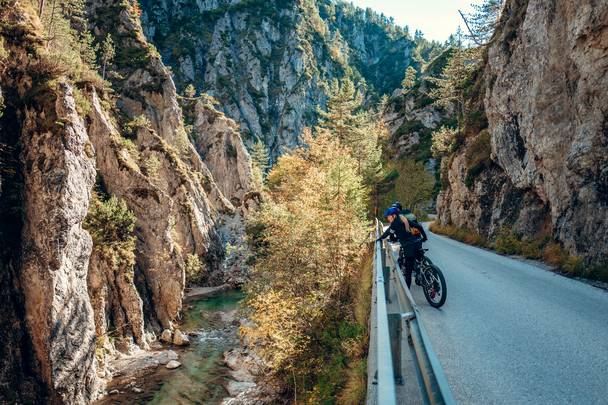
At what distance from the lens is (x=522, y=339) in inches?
243

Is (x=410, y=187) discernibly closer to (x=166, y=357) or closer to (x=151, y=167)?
(x=151, y=167)

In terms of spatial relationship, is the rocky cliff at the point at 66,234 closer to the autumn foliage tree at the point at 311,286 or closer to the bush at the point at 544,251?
the autumn foliage tree at the point at 311,286

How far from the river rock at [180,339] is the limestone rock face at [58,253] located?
9007 millimetres

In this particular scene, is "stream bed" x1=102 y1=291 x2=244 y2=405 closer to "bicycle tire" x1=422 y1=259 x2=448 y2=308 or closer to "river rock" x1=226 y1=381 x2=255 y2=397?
"river rock" x1=226 y1=381 x2=255 y2=397

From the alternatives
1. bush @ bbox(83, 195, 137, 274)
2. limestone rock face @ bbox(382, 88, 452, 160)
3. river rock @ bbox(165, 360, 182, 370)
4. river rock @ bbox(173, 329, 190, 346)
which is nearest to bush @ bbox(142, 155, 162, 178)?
bush @ bbox(83, 195, 137, 274)

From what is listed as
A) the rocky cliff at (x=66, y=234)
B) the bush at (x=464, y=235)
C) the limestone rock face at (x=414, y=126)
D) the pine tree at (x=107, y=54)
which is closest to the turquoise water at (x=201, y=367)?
the rocky cliff at (x=66, y=234)

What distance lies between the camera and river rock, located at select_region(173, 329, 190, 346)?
98.9 feet

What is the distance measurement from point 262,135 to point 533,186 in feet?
417

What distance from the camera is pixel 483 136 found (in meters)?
26.2

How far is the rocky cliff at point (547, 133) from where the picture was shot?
39.4 feet

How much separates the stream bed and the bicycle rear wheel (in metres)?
17.4

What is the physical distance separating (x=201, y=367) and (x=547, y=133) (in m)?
26.4

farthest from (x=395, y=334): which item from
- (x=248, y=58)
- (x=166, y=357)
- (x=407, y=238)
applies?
(x=248, y=58)

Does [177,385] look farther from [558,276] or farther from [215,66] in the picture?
[215,66]
